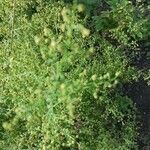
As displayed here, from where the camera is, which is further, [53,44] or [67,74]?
[67,74]

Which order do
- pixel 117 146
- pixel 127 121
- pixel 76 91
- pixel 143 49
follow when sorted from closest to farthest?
pixel 76 91, pixel 117 146, pixel 127 121, pixel 143 49

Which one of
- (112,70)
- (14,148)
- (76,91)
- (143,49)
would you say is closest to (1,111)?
(14,148)

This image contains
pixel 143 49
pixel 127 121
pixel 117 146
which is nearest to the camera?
pixel 117 146

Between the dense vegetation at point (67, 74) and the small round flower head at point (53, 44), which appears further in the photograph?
the dense vegetation at point (67, 74)

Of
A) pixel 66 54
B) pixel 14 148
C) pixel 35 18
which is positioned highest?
pixel 35 18

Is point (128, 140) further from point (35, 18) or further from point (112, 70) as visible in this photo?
point (35, 18)

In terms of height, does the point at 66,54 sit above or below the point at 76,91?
above

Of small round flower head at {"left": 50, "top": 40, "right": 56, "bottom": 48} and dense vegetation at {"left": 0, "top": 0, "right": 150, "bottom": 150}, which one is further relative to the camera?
dense vegetation at {"left": 0, "top": 0, "right": 150, "bottom": 150}

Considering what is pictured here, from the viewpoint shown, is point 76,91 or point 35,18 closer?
point 76,91
